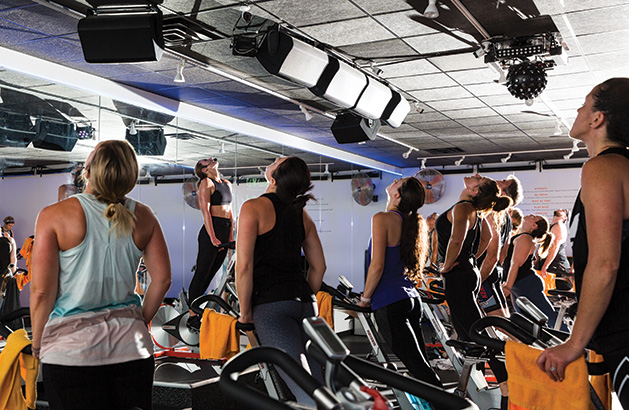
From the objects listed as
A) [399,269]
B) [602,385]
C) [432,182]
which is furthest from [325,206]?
[602,385]

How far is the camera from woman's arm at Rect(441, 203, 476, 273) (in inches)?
164

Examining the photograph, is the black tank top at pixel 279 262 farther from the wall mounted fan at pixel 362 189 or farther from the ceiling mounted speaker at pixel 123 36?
the wall mounted fan at pixel 362 189

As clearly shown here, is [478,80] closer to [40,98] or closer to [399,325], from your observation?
[399,325]

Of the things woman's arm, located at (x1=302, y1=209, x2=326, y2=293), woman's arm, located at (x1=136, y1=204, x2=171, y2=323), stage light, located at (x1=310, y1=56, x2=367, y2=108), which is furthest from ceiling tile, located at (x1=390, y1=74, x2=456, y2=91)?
woman's arm, located at (x1=136, y1=204, x2=171, y2=323)

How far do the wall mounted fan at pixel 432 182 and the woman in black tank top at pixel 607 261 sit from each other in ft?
34.2

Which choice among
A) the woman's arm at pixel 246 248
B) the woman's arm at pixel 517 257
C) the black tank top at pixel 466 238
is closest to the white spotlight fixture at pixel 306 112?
the woman's arm at pixel 517 257

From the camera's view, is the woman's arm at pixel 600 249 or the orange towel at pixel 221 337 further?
the orange towel at pixel 221 337

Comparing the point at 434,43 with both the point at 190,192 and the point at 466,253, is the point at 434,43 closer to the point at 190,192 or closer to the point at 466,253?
the point at 466,253

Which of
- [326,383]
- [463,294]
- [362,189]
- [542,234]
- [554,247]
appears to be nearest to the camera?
[326,383]

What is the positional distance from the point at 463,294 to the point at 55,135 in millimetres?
3279

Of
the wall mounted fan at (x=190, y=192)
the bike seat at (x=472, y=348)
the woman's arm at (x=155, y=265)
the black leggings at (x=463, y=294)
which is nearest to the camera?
the woman's arm at (x=155, y=265)

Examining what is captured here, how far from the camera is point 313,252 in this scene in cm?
308

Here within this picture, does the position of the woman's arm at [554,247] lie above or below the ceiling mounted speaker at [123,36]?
below

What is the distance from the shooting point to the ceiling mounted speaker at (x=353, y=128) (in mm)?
6918
